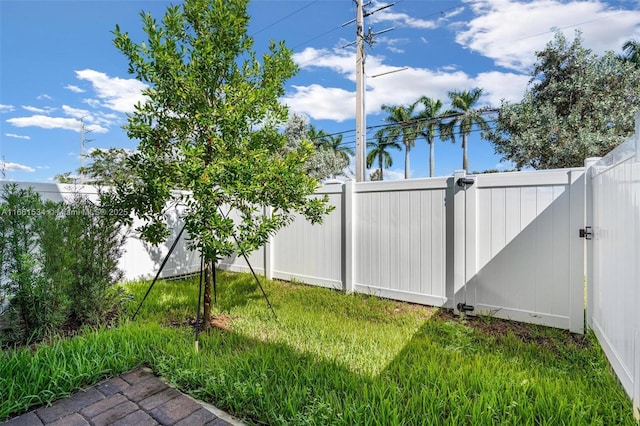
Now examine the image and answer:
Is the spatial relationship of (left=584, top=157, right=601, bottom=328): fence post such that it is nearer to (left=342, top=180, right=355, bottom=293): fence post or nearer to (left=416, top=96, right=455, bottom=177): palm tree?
(left=342, top=180, right=355, bottom=293): fence post

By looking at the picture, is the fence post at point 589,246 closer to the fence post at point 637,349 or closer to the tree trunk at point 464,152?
the fence post at point 637,349

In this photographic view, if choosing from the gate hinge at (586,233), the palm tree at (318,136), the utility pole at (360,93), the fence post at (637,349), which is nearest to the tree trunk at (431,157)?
the palm tree at (318,136)

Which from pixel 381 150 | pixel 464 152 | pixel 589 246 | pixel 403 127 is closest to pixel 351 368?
pixel 589 246

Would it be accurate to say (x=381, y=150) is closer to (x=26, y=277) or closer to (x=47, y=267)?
(x=47, y=267)

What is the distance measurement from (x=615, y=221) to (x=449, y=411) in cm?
172

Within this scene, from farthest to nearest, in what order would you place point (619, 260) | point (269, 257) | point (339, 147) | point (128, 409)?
1. point (339, 147)
2. point (269, 257)
3. point (619, 260)
4. point (128, 409)

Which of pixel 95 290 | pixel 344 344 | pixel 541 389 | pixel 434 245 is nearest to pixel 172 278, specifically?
pixel 95 290

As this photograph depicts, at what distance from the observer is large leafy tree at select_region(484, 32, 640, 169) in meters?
8.78

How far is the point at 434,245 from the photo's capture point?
3783 mm

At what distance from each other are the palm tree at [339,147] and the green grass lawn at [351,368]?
815 inches

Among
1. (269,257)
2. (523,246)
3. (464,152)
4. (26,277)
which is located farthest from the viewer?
(464,152)

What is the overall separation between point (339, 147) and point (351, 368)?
2252cm

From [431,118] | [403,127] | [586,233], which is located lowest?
[586,233]

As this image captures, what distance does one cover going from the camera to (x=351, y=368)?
2.26 meters
